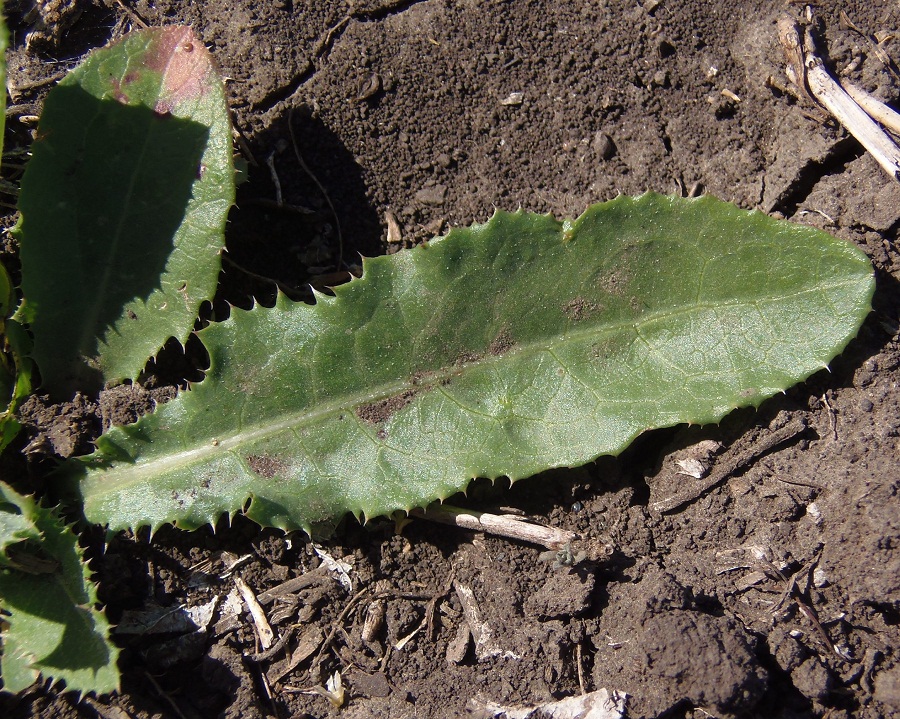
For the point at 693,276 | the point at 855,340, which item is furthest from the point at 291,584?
the point at 855,340

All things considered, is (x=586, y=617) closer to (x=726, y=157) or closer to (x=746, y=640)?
(x=746, y=640)

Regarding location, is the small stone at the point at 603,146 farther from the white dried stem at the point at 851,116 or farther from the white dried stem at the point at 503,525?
the white dried stem at the point at 503,525

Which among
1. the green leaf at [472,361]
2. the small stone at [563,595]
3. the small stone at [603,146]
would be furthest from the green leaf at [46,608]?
the small stone at [603,146]

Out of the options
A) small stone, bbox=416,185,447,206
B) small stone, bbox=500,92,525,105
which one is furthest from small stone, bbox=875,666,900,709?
small stone, bbox=500,92,525,105

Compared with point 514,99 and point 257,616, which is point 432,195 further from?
point 257,616

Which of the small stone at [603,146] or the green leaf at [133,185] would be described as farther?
the small stone at [603,146]

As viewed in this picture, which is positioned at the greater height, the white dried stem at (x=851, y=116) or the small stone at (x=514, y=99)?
the small stone at (x=514, y=99)

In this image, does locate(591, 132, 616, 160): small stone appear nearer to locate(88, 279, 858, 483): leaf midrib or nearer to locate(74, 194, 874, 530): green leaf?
locate(74, 194, 874, 530): green leaf
